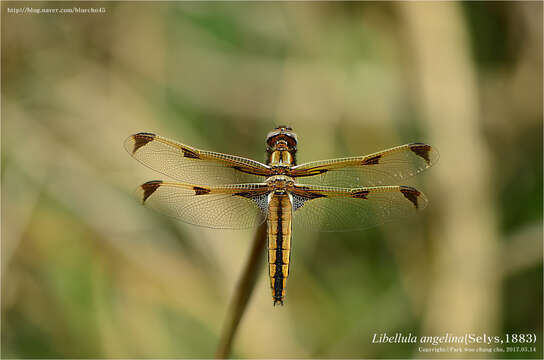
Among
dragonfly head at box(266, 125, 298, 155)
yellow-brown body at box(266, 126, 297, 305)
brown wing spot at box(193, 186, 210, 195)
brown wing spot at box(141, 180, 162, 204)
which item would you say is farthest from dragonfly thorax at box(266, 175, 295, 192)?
brown wing spot at box(141, 180, 162, 204)

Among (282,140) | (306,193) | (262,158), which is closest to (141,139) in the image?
(282,140)

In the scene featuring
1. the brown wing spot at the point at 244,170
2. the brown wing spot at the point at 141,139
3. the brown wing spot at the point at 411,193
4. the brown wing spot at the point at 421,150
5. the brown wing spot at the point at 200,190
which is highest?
the brown wing spot at the point at 141,139

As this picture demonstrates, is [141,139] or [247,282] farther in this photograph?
[141,139]

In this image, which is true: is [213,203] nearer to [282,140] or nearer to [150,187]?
[150,187]

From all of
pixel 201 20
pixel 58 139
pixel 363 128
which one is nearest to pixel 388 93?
pixel 363 128

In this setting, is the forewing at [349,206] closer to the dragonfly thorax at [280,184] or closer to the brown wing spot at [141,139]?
the dragonfly thorax at [280,184]

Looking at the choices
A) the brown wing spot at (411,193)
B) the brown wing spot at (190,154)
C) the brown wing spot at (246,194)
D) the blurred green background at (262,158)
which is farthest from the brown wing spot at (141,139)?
the blurred green background at (262,158)

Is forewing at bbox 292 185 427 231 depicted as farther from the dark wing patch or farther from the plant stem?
the plant stem
